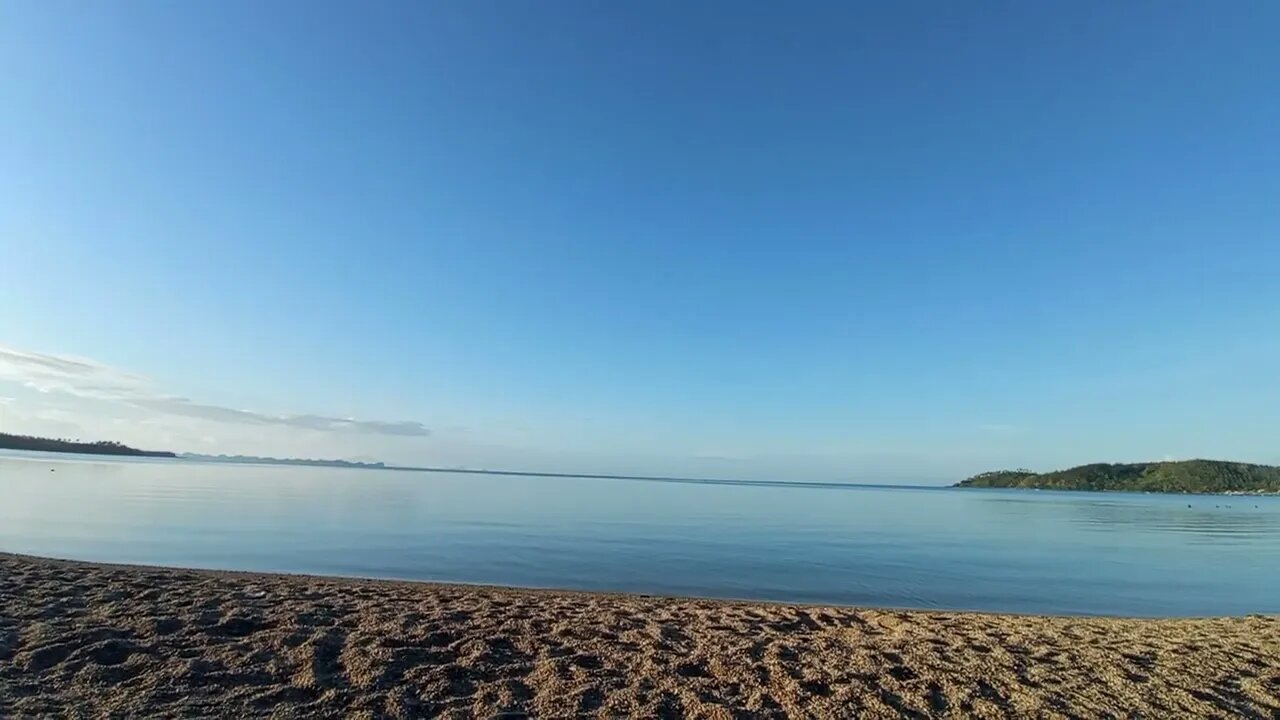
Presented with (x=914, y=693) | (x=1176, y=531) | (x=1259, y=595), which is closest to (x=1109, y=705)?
(x=914, y=693)

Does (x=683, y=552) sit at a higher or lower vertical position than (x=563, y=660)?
lower

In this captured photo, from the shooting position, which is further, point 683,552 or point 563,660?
point 683,552

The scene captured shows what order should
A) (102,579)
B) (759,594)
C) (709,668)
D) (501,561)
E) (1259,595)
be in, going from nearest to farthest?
(709,668), (102,579), (759,594), (1259,595), (501,561)

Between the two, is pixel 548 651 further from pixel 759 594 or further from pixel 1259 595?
pixel 1259 595

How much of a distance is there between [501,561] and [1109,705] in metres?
15.5

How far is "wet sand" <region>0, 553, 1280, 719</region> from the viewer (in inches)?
246

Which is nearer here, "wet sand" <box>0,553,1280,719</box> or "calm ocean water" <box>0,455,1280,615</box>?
"wet sand" <box>0,553,1280,719</box>

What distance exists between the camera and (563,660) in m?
7.64

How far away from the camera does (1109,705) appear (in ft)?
22.2

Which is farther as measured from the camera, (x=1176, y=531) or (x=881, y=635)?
(x=1176, y=531)

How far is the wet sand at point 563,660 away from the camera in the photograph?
20.5 feet

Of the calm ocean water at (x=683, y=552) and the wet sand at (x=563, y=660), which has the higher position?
the wet sand at (x=563, y=660)

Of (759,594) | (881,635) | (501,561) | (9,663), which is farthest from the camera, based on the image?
(501,561)

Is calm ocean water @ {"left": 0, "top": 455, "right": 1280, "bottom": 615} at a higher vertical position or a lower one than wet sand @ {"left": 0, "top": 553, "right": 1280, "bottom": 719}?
lower
